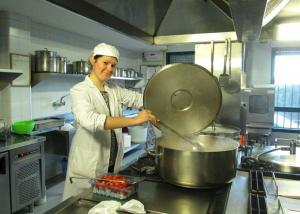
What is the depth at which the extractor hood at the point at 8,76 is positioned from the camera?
278 centimetres

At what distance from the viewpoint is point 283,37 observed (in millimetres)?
1450

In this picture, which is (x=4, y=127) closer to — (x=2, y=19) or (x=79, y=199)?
(x=2, y=19)

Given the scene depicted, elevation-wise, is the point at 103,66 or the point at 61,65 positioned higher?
the point at 61,65

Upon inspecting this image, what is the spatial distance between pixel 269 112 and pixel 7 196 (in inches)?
134

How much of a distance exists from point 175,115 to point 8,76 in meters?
2.36

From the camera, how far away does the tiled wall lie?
117 inches

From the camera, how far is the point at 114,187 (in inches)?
39.5

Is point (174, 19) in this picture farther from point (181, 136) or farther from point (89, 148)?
point (89, 148)

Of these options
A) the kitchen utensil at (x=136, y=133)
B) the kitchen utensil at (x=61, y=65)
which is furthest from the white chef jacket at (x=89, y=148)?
the kitchen utensil at (x=136, y=133)

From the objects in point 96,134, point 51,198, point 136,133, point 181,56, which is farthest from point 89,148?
point 181,56

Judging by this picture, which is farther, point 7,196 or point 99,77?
point 7,196

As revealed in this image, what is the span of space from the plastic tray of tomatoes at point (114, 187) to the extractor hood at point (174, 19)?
23.6 inches

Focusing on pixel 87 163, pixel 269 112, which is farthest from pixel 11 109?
pixel 269 112

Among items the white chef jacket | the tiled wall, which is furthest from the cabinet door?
the white chef jacket
